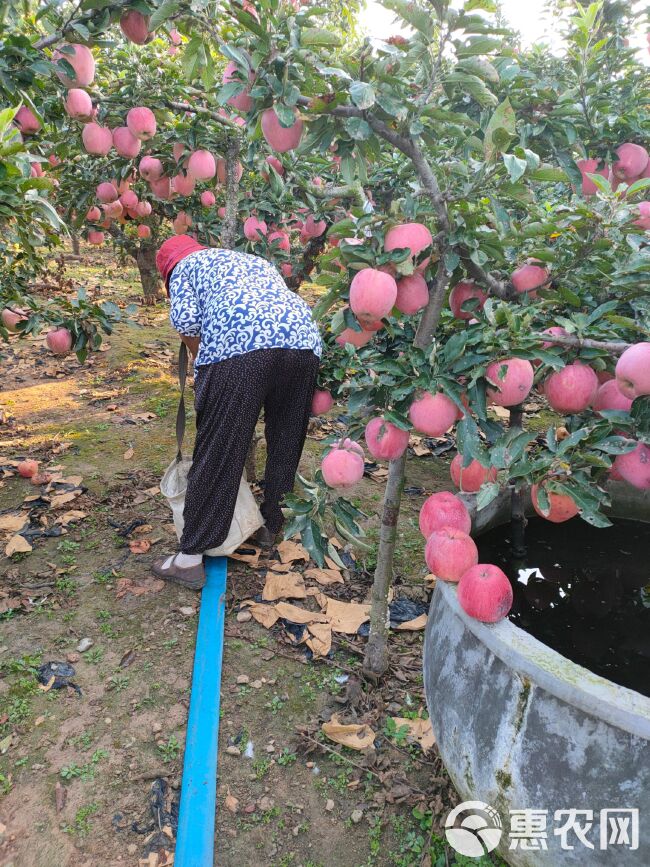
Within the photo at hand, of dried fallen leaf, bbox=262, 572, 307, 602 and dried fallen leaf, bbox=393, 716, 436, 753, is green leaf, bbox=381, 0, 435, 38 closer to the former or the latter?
dried fallen leaf, bbox=393, 716, 436, 753

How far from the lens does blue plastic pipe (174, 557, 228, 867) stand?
1.85m

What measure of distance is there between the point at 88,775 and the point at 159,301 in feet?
22.7

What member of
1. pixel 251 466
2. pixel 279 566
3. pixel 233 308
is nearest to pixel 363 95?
pixel 233 308

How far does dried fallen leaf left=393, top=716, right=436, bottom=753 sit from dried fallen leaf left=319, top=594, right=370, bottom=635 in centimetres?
51

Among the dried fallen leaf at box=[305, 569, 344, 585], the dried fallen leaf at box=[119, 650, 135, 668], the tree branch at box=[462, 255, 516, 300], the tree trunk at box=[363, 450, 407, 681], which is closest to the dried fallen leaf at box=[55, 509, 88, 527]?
the dried fallen leaf at box=[119, 650, 135, 668]

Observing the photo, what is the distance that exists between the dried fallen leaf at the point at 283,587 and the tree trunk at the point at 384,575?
564 millimetres

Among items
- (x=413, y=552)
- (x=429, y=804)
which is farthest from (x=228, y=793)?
(x=413, y=552)

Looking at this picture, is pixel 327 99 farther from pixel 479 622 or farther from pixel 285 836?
pixel 285 836

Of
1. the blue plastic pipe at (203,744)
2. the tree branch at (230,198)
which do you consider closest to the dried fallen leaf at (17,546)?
the blue plastic pipe at (203,744)

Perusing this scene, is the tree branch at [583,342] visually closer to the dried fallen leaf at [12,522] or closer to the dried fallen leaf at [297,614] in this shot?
→ the dried fallen leaf at [297,614]

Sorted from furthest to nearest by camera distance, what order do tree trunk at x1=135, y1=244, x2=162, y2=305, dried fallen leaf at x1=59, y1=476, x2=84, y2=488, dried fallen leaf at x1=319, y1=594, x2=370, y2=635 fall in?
1. tree trunk at x1=135, y1=244, x2=162, y2=305
2. dried fallen leaf at x1=59, y1=476, x2=84, y2=488
3. dried fallen leaf at x1=319, y1=594, x2=370, y2=635

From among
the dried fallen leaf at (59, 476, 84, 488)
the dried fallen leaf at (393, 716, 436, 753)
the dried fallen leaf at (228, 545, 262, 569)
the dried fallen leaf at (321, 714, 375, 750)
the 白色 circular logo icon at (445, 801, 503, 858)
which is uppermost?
the 白色 circular logo icon at (445, 801, 503, 858)

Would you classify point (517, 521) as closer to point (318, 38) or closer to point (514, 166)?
point (514, 166)

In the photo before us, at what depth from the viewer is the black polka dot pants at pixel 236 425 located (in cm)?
268
